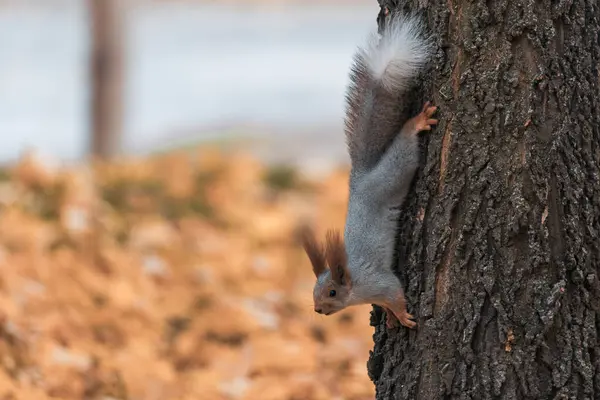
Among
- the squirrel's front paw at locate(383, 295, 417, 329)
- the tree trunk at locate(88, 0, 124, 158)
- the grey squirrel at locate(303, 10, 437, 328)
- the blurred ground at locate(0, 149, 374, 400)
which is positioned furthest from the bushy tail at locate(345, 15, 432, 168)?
the tree trunk at locate(88, 0, 124, 158)

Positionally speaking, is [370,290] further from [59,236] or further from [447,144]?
[59,236]

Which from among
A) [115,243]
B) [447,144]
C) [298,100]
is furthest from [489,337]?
[298,100]

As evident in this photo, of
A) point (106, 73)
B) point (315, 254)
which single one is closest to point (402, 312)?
point (315, 254)

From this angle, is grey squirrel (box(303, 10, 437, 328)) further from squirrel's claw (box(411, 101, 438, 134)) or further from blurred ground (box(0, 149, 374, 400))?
blurred ground (box(0, 149, 374, 400))

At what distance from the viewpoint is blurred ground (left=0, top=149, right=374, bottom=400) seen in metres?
2.91

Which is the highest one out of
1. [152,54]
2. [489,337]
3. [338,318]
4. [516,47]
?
[152,54]

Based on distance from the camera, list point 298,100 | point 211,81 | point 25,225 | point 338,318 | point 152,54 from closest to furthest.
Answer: point 338,318
point 25,225
point 298,100
point 211,81
point 152,54

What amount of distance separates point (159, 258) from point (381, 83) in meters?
2.46

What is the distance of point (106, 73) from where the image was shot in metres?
6.22

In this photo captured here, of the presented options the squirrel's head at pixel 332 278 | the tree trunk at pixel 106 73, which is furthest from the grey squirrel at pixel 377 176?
the tree trunk at pixel 106 73

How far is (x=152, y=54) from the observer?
467 inches

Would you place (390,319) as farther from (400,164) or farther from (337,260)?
(400,164)

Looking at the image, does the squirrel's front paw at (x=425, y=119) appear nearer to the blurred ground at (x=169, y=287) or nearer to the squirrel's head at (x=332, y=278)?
the squirrel's head at (x=332, y=278)

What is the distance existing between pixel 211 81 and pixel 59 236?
22.7ft
